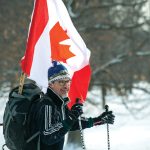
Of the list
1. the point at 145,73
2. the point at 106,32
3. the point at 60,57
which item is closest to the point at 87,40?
the point at 106,32

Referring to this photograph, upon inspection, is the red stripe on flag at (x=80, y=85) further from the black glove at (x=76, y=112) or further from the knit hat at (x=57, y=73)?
the black glove at (x=76, y=112)

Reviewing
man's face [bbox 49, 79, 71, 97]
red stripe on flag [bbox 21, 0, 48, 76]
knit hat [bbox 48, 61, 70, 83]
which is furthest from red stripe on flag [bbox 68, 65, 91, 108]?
man's face [bbox 49, 79, 71, 97]

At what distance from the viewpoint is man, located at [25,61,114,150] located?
4359 millimetres

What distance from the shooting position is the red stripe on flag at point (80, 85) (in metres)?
6.14

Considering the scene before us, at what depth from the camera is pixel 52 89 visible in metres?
4.60

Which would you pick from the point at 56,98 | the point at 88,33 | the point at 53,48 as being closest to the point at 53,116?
the point at 56,98

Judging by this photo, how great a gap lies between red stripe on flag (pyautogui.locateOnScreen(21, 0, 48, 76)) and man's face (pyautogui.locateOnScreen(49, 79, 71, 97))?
2.80ft

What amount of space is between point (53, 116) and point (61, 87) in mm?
297

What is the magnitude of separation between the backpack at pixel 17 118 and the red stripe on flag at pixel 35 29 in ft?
2.73

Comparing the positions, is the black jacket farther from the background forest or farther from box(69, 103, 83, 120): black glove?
the background forest

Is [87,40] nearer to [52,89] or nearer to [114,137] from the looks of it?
[114,137]

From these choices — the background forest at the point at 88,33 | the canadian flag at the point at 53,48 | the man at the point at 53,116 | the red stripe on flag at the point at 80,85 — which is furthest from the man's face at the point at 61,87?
the background forest at the point at 88,33

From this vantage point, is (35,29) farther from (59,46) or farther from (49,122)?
(49,122)

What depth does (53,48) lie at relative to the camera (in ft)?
20.1
